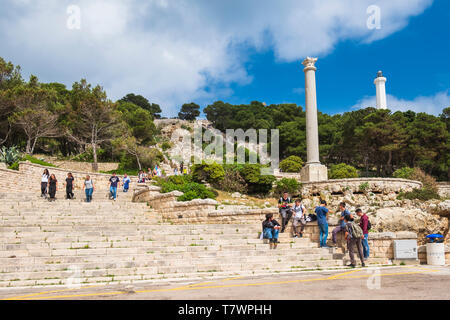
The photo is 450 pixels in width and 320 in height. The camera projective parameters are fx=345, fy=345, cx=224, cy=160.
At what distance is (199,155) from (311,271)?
5146cm

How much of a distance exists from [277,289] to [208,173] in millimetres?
21496

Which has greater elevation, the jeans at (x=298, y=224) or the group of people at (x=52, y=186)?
the group of people at (x=52, y=186)

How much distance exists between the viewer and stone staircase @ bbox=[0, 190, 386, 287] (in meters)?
7.79

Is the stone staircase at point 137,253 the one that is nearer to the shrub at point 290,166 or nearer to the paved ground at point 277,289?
the paved ground at point 277,289

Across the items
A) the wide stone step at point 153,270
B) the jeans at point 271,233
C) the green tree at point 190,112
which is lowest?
the wide stone step at point 153,270

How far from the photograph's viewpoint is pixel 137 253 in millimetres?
9172

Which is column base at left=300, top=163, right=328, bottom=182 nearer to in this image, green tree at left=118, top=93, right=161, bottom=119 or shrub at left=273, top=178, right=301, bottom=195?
shrub at left=273, top=178, right=301, bottom=195

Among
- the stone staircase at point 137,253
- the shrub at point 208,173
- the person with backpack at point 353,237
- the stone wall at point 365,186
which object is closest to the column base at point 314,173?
the stone wall at point 365,186

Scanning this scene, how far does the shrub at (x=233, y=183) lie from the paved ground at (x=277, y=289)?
19.8m

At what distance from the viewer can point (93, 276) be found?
7730 millimetres

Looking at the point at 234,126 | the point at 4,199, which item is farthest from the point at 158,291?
the point at 234,126

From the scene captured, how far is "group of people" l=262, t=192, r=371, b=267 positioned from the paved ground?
1.75 meters

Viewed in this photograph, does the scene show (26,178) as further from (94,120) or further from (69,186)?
(94,120)

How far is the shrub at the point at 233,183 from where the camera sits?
27578 mm
